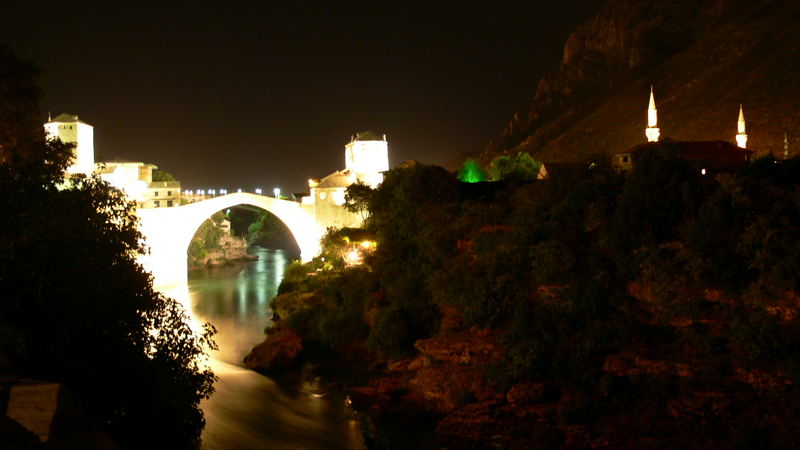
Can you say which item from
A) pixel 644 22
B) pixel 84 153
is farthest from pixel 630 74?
pixel 84 153

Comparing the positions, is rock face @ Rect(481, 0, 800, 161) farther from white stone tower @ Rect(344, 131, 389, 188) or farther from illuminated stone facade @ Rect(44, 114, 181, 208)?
illuminated stone facade @ Rect(44, 114, 181, 208)

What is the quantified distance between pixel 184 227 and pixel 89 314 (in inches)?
824

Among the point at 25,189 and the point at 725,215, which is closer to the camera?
the point at 25,189

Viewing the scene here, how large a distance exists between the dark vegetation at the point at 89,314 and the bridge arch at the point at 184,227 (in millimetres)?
17920

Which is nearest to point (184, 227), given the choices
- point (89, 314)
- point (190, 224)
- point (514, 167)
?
point (190, 224)

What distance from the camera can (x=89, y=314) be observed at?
6.33 m

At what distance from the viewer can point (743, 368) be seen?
9.16 metres

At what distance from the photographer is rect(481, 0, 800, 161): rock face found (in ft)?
101

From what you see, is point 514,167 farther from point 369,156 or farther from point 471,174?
point 369,156

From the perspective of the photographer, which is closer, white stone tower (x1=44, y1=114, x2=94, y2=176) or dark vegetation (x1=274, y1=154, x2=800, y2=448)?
dark vegetation (x1=274, y1=154, x2=800, y2=448)

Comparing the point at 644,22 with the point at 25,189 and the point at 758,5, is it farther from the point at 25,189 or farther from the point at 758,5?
the point at 25,189

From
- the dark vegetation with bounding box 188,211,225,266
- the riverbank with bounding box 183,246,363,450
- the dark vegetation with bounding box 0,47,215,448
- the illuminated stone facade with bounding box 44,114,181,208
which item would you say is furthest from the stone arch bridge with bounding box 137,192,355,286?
the dark vegetation with bounding box 0,47,215,448

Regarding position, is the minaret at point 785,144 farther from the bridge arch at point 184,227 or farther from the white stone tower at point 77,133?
the white stone tower at point 77,133

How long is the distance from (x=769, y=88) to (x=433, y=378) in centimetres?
2734
